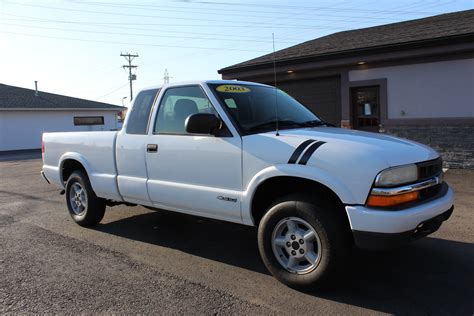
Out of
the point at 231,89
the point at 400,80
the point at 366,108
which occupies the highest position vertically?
the point at 400,80

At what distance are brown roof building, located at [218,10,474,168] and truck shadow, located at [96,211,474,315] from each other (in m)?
6.59

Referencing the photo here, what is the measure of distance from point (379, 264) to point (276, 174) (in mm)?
1596

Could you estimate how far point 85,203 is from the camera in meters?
6.30

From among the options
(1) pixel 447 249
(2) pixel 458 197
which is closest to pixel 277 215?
(1) pixel 447 249

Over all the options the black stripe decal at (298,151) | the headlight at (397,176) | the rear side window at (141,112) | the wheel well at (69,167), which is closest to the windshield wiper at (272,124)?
the black stripe decal at (298,151)

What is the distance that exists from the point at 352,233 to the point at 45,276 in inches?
122

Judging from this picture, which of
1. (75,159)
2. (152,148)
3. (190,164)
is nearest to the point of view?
(190,164)

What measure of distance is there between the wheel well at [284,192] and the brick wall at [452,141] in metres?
8.07

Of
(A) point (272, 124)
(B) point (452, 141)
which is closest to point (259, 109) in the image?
(A) point (272, 124)

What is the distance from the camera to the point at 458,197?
759 centimetres

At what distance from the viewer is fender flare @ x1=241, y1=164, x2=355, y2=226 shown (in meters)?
3.59

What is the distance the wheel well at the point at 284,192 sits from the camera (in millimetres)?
3887

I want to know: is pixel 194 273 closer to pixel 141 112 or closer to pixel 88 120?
pixel 141 112

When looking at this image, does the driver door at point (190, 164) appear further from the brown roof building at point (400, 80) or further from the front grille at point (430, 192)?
the brown roof building at point (400, 80)
